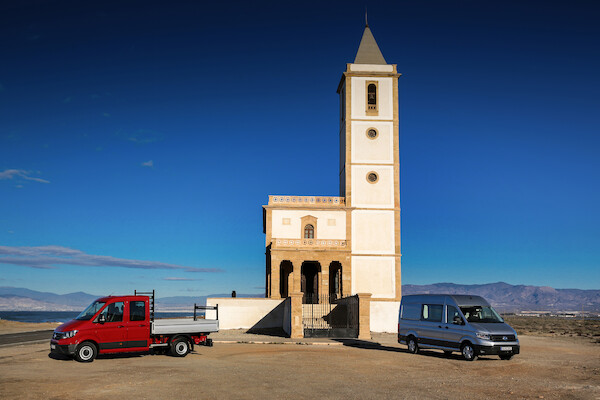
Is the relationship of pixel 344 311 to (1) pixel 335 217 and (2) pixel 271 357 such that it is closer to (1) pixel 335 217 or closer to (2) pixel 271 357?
(1) pixel 335 217

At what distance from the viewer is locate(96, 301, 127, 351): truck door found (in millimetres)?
17281

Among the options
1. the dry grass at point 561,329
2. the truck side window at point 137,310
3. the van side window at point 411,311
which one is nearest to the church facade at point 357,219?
the dry grass at point 561,329

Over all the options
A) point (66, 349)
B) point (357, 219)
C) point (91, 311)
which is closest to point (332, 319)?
point (357, 219)

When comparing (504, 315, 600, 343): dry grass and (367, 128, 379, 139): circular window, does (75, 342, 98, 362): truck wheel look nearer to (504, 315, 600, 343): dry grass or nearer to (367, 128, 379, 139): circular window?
(504, 315, 600, 343): dry grass

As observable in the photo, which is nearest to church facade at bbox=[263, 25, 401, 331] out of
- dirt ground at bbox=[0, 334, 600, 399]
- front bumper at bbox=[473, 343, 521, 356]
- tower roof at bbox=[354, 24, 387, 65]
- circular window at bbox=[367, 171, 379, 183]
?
circular window at bbox=[367, 171, 379, 183]

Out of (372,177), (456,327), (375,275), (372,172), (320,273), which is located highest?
(372,172)

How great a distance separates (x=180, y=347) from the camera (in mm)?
18516

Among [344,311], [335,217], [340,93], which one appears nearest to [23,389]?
[344,311]

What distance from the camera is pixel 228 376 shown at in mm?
14023

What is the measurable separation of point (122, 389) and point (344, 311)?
23.2m

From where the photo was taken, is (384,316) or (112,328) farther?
(384,316)

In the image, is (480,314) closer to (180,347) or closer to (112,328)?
(180,347)

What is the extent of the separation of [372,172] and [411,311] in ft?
77.4

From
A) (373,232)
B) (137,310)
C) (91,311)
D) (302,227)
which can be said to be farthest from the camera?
(373,232)
